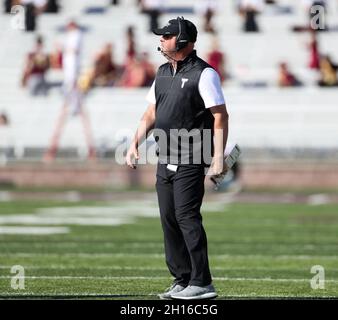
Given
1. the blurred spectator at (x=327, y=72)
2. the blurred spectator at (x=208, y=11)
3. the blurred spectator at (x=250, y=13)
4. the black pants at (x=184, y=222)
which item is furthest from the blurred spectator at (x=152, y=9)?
the black pants at (x=184, y=222)

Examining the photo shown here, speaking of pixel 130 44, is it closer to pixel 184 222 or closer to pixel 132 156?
pixel 132 156

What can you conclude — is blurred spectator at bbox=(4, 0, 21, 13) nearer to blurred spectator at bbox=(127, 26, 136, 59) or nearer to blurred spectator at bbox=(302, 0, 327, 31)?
blurred spectator at bbox=(127, 26, 136, 59)

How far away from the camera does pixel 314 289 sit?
10.1m

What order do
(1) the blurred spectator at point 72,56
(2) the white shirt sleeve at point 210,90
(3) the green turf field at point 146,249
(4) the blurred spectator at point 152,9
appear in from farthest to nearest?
(4) the blurred spectator at point 152,9, (1) the blurred spectator at point 72,56, (3) the green turf field at point 146,249, (2) the white shirt sleeve at point 210,90

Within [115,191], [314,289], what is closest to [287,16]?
[115,191]

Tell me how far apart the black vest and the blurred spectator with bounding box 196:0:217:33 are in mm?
21414

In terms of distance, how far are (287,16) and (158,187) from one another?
22.7 metres

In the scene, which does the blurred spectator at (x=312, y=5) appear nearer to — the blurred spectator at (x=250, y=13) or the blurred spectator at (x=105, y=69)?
the blurred spectator at (x=250, y=13)

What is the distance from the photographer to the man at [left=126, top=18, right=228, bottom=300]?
29.4 feet

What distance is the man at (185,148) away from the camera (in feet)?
29.4

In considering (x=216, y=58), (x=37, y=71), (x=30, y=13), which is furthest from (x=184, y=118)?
(x=30, y=13)

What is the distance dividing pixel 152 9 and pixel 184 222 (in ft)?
74.2

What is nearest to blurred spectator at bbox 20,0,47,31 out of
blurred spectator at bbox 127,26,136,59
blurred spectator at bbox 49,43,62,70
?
blurred spectator at bbox 49,43,62,70

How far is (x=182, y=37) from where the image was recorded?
906 centimetres
